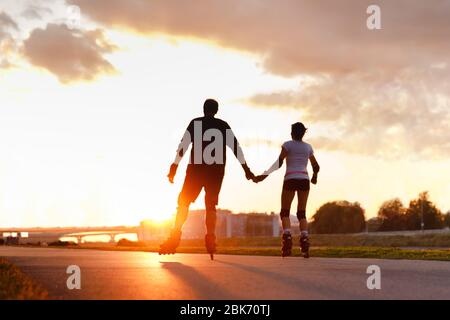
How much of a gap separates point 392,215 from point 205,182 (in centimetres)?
13027

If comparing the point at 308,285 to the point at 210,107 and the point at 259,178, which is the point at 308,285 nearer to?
the point at 210,107

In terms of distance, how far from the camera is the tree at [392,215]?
439ft

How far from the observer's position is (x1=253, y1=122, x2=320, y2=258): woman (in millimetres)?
13297

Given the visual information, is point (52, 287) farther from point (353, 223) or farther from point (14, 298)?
point (353, 223)

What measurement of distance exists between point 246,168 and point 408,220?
Result: 12564 cm

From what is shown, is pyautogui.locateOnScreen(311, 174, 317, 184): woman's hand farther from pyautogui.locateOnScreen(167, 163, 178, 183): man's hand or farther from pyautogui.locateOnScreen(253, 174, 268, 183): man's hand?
pyautogui.locateOnScreen(167, 163, 178, 183): man's hand

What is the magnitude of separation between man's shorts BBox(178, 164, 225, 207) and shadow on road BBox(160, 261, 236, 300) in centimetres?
222

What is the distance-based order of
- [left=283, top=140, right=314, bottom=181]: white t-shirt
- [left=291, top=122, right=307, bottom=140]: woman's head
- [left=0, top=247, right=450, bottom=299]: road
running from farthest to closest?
1. [left=291, top=122, right=307, bottom=140]: woman's head
2. [left=283, top=140, right=314, bottom=181]: white t-shirt
3. [left=0, top=247, right=450, bottom=299]: road

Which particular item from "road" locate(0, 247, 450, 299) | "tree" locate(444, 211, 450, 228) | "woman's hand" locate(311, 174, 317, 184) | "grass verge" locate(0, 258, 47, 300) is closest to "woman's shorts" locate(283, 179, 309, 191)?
"woman's hand" locate(311, 174, 317, 184)

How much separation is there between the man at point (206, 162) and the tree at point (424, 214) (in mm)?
124808
